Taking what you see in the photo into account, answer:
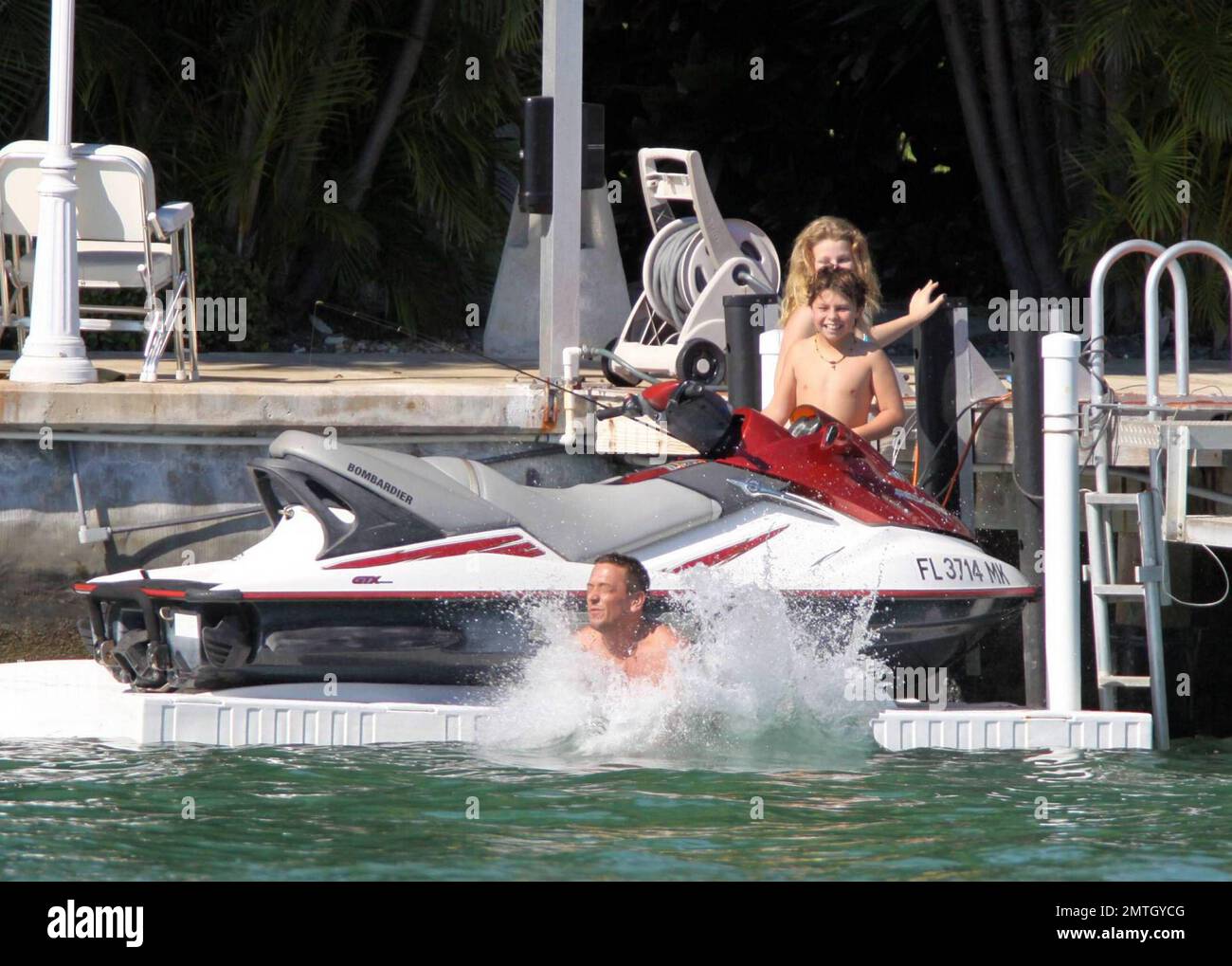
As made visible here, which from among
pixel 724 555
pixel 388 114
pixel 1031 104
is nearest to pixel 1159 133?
pixel 1031 104

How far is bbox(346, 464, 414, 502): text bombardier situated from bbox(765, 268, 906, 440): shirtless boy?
1.73 metres

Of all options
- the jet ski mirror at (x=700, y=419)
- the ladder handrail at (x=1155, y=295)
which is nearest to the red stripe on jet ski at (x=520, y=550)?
the jet ski mirror at (x=700, y=419)

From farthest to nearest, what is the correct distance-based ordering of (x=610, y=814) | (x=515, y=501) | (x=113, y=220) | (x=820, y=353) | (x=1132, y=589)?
(x=113, y=220), (x=820, y=353), (x=1132, y=589), (x=515, y=501), (x=610, y=814)

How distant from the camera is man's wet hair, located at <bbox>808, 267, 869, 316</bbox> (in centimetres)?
719

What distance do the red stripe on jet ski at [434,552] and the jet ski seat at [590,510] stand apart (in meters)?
0.12

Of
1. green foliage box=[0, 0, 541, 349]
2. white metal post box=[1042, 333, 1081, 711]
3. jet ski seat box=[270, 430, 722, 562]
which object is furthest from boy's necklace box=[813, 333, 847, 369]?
green foliage box=[0, 0, 541, 349]

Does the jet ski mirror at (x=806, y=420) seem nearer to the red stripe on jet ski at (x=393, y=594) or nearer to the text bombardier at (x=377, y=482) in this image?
the red stripe on jet ski at (x=393, y=594)

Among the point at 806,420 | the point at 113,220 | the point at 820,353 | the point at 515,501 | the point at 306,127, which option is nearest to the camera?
the point at 515,501

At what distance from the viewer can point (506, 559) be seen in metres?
6.35

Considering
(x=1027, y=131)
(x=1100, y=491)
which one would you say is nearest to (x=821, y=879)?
(x=1100, y=491)

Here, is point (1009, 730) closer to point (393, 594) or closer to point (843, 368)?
point (843, 368)

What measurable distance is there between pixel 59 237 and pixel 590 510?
300 cm

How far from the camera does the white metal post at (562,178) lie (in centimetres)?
789
